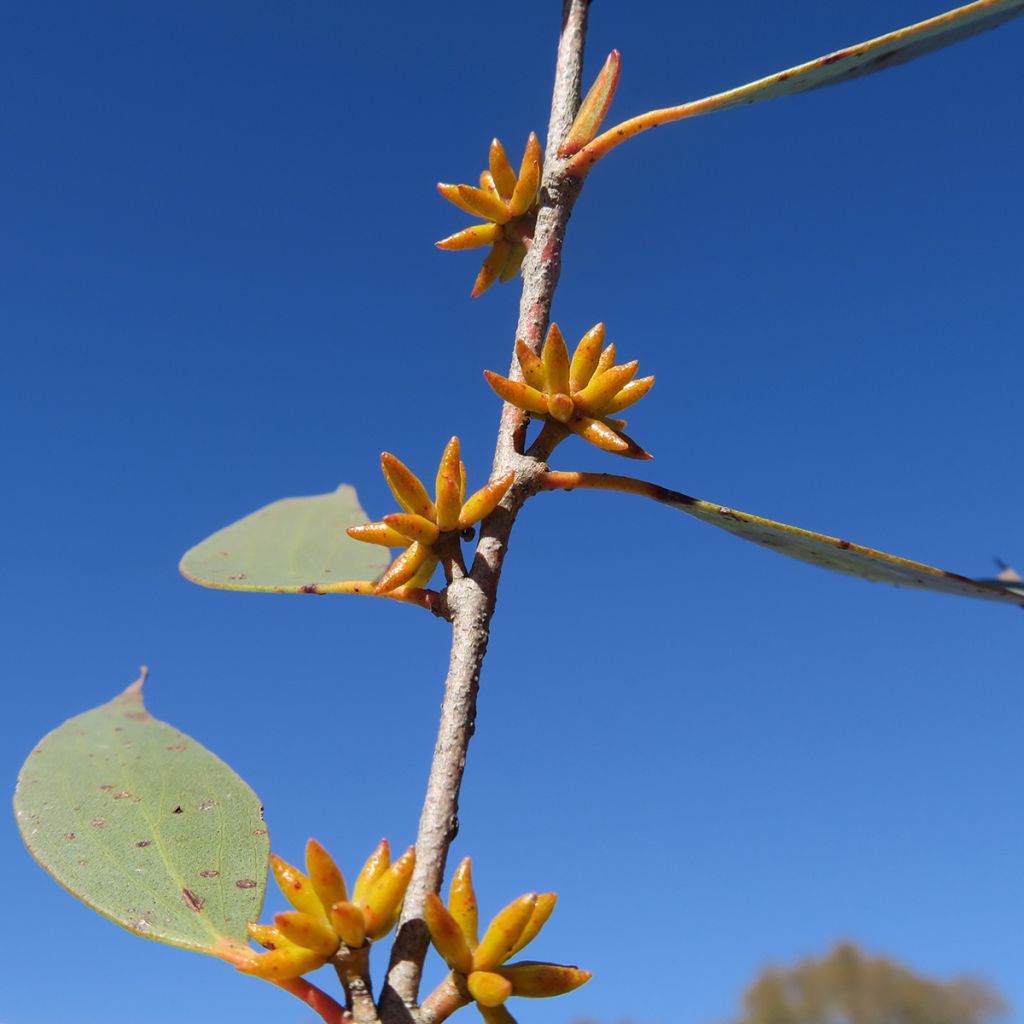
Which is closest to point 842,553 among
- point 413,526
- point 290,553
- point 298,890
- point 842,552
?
point 842,552

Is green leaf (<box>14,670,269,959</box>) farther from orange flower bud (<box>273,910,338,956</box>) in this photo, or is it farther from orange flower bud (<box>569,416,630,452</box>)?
orange flower bud (<box>569,416,630,452</box>)

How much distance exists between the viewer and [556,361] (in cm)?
111

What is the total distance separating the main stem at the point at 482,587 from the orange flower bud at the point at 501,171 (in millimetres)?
66

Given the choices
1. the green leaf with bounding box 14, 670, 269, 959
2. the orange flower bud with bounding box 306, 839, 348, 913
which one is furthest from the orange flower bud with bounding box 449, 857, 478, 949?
the green leaf with bounding box 14, 670, 269, 959

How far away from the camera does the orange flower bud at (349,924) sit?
0.85 metres

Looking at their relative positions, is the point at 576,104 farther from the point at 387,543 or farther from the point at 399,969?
the point at 399,969

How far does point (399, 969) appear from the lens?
87 cm

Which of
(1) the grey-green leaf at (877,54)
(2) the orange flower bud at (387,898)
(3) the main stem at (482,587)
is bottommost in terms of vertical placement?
(2) the orange flower bud at (387,898)

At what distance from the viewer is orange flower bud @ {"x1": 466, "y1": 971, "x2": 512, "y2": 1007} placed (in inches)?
33.5

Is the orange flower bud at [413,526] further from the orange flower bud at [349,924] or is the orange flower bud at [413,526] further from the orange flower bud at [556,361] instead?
the orange flower bud at [349,924]

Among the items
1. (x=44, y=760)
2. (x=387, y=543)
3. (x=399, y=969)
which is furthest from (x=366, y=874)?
(x=44, y=760)

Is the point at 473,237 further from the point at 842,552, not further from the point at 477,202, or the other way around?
the point at 842,552

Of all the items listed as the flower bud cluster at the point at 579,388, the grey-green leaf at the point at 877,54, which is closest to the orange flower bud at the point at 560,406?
the flower bud cluster at the point at 579,388

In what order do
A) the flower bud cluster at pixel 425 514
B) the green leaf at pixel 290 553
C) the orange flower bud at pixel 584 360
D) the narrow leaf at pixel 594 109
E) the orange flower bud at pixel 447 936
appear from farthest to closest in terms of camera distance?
the green leaf at pixel 290 553 < the narrow leaf at pixel 594 109 < the orange flower bud at pixel 584 360 < the flower bud cluster at pixel 425 514 < the orange flower bud at pixel 447 936
